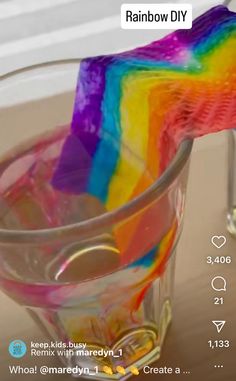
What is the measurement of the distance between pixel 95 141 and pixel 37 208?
0.04 m

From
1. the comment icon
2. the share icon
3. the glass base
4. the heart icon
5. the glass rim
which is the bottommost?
the glass base

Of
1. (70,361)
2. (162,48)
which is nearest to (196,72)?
(162,48)

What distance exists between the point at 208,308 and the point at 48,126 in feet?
0.38

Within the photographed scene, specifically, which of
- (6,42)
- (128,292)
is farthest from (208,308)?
(6,42)

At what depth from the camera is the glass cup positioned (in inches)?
11.7

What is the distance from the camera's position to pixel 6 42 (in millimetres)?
423

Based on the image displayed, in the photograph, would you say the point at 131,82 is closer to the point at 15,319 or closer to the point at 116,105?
the point at 116,105

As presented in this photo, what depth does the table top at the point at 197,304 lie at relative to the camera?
35 cm

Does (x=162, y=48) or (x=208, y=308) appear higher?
(x=162, y=48)

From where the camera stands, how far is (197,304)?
360 millimetres

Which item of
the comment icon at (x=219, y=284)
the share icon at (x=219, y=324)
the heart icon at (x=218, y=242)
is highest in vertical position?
the heart icon at (x=218, y=242)

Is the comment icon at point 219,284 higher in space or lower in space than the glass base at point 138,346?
higher

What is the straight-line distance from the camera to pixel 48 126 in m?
0.38

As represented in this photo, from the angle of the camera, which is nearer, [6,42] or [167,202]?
[167,202]
